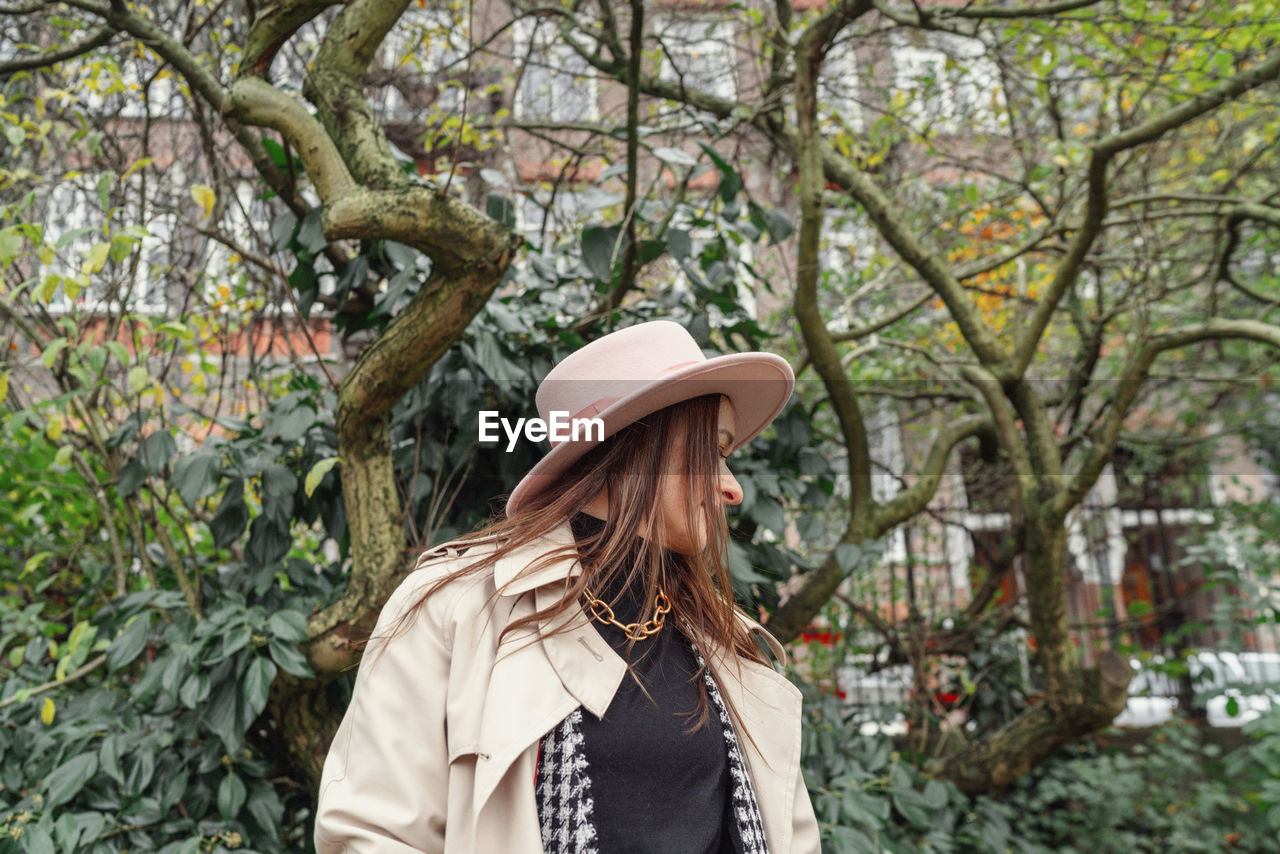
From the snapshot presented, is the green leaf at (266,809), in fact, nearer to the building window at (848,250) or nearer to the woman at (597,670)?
the woman at (597,670)

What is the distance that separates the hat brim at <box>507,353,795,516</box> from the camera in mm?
1423

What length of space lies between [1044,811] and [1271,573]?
1.55m

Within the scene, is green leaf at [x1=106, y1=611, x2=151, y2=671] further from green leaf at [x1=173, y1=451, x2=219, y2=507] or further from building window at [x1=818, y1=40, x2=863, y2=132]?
building window at [x1=818, y1=40, x2=863, y2=132]

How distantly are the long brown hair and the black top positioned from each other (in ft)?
0.11

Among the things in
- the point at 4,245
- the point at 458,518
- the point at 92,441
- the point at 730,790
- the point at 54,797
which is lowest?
the point at 54,797

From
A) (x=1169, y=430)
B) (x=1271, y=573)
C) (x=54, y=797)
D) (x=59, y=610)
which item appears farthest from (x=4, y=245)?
(x=1169, y=430)

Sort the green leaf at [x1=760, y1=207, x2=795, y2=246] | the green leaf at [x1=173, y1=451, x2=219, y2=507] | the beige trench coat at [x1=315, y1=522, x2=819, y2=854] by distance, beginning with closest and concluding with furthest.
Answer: the beige trench coat at [x1=315, y1=522, x2=819, y2=854]
the green leaf at [x1=173, y1=451, x2=219, y2=507]
the green leaf at [x1=760, y1=207, x2=795, y2=246]

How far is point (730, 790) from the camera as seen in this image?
1.43 m

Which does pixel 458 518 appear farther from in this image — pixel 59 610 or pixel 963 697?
pixel 963 697

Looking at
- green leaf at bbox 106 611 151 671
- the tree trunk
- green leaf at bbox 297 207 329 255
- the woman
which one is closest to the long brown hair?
the woman

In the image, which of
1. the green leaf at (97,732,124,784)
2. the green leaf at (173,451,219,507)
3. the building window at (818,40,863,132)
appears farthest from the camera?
the building window at (818,40,863,132)

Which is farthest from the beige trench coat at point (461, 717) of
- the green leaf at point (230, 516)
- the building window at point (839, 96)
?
the building window at point (839, 96)

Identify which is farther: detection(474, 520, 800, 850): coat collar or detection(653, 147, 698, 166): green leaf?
detection(653, 147, 698, 166): green leaf

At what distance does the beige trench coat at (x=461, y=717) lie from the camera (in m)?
1.24
